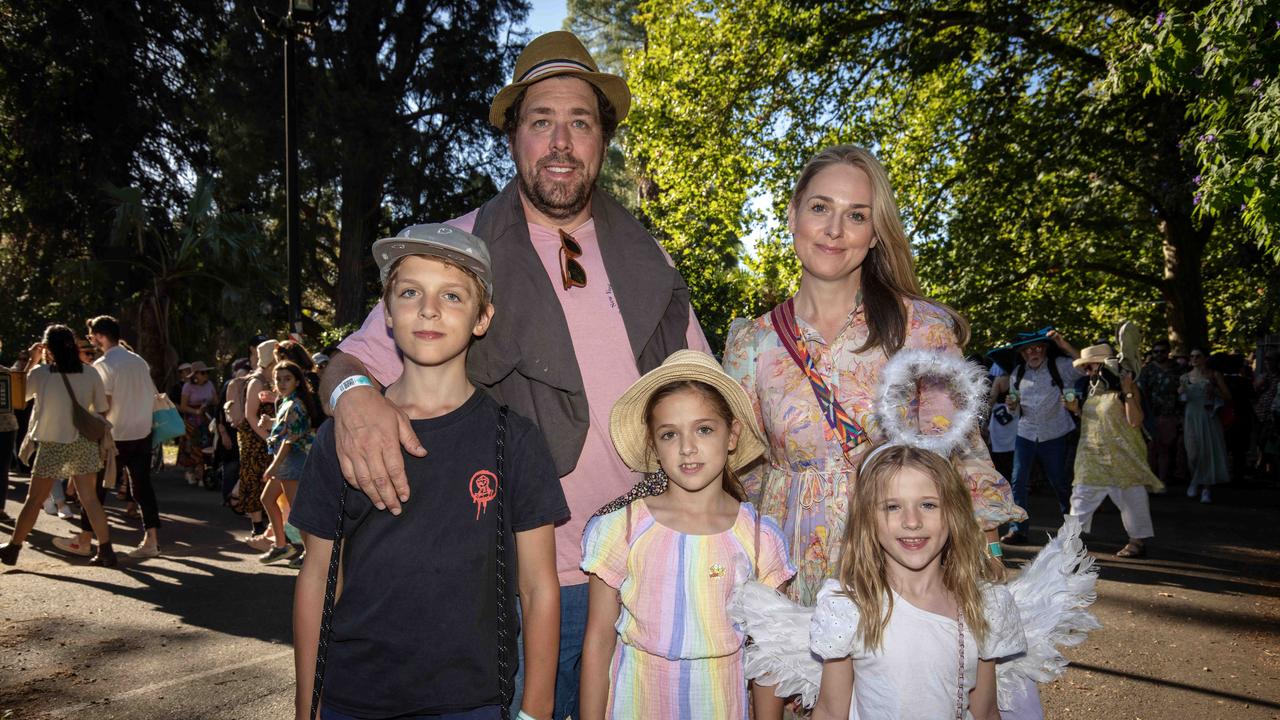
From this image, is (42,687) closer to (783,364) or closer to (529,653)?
(529,653)

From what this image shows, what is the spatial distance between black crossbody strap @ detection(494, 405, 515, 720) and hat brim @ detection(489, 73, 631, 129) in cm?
120

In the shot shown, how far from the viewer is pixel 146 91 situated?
2144cm

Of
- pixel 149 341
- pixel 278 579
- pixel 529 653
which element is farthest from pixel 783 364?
pixel 149 341

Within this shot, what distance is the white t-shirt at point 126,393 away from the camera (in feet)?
29.3

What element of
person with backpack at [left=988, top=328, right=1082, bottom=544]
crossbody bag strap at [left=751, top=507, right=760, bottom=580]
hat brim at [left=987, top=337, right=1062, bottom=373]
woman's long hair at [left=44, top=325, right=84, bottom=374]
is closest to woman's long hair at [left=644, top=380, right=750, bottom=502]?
crossbody bag strap at [left=751, top=507, right=760, bottom=580]

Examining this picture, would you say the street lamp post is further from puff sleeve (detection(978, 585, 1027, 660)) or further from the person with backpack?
puff sleeve (detection(978, 585, 1027, 660))

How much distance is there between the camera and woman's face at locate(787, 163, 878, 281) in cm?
261

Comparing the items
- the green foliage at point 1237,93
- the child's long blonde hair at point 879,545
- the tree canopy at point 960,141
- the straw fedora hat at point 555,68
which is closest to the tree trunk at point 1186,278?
the tree canopy at point 960,141

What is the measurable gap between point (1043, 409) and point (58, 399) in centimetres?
977

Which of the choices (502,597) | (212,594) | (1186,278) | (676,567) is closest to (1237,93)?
(676,567)

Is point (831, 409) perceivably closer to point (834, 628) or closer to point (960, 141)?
point (834, 628)

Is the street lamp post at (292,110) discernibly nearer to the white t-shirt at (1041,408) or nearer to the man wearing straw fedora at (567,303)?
the man wearing straw fedora at (567,303)

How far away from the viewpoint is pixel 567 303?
2.72 meters

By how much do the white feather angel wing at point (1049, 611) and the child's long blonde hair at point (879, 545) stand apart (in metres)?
0.16
